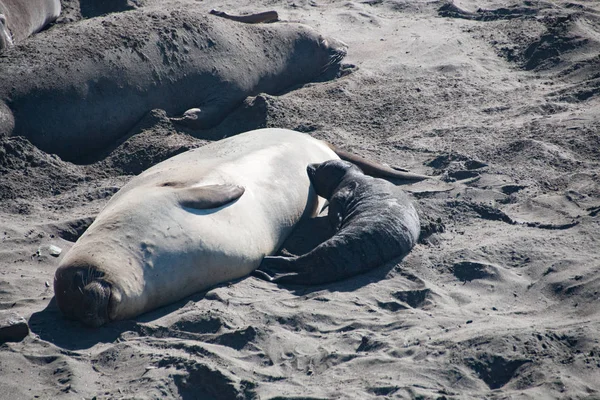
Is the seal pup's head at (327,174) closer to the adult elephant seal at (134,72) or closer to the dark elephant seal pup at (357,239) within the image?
the dark elephant seal pup at (357,239)

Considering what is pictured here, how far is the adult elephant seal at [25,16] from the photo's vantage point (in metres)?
9.18

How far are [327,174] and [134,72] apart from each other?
2678 millimetres

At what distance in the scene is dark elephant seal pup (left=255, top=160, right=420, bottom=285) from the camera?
5.06m

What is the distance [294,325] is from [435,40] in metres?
6.46

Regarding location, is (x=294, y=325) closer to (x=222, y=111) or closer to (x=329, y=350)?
(x=329, y=350)

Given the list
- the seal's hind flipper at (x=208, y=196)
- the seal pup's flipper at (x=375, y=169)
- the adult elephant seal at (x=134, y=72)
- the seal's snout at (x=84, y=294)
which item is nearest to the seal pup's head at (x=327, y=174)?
the seal pup's flipper at (x=375, y=169)

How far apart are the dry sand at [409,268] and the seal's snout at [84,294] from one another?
0.09 m

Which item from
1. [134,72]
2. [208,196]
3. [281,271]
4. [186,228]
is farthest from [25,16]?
[281,271]

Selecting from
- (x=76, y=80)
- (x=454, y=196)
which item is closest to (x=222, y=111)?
(x=76, y=80)

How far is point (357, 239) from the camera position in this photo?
5.16m

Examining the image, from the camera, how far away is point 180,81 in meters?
8.20

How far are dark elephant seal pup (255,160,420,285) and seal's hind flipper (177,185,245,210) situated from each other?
509 mm

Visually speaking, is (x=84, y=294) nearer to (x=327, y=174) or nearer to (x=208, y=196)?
(x=208, y=196)

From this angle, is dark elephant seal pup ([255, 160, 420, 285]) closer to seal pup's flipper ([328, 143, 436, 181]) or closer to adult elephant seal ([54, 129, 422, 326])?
adult elephant seal ([54, 129, 422, 326])
